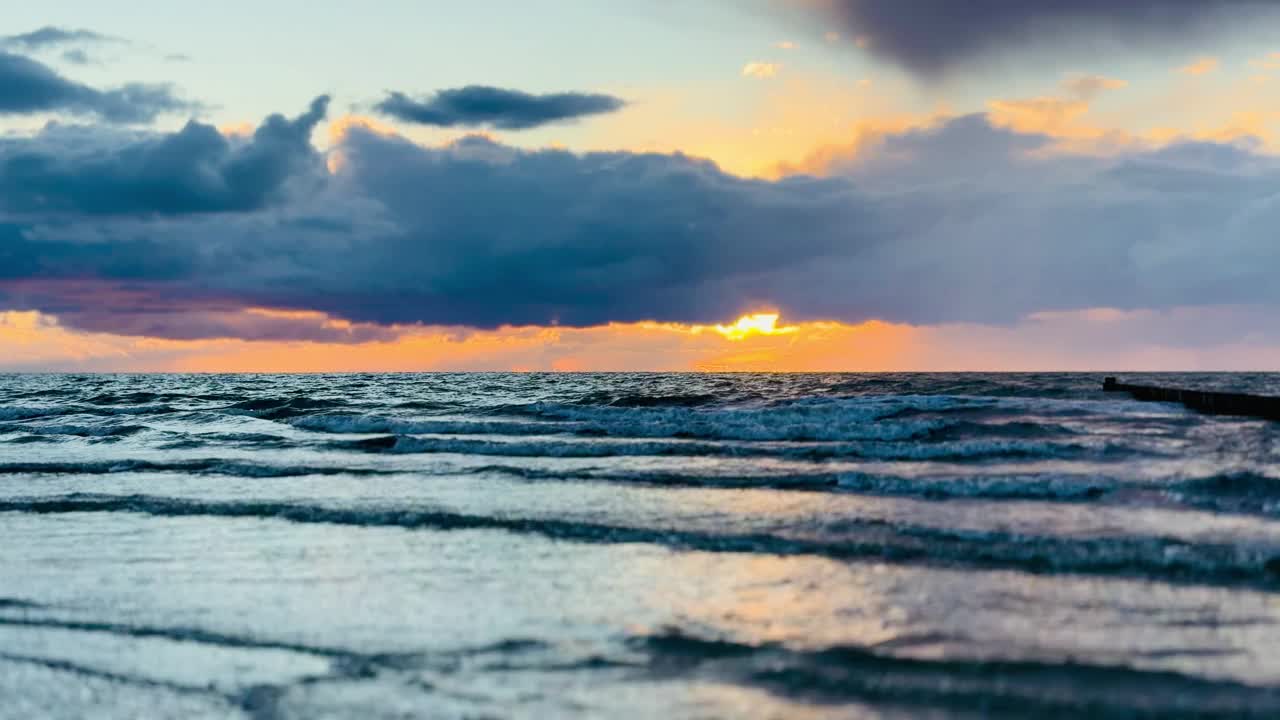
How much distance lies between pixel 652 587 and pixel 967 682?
12.7 feet

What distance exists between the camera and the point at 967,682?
7.23 m

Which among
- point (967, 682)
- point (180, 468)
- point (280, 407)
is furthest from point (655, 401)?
point (967, 682)

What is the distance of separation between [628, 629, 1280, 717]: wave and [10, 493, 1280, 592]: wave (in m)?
3.68

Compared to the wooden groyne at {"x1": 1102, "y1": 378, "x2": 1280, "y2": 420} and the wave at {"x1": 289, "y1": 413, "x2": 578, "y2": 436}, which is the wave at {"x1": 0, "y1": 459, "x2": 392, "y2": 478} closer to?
the wave at {"x1": 289, "y1": 413, "x2": 578, "y2": 436}

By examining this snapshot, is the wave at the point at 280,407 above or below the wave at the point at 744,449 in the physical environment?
below

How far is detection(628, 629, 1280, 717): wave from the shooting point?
6727 millimetres

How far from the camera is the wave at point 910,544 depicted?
11.0 metres

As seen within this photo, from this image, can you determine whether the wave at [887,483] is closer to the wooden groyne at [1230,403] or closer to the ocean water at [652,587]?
the ocean water at [652,587]

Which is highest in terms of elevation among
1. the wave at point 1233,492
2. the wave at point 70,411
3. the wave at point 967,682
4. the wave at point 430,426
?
the wave at point 1233,492

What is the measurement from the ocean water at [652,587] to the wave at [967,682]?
3 cm

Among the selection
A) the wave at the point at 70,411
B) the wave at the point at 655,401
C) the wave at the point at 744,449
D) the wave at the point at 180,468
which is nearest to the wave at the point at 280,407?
the wave at the point at 70,411

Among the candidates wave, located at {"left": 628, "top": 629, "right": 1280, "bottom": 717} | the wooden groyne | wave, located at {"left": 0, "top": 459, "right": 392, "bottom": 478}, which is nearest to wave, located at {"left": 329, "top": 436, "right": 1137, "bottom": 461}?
wave, located at {"left": 0, "top": 459, "right": 392, "bottom": 478}

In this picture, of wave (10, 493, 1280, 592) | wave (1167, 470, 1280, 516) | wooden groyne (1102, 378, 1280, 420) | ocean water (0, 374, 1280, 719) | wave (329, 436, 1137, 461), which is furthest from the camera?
wooden groyne (1102, 378, 1280, 420)

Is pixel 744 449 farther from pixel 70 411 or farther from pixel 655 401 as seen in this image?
pixel 70 411
